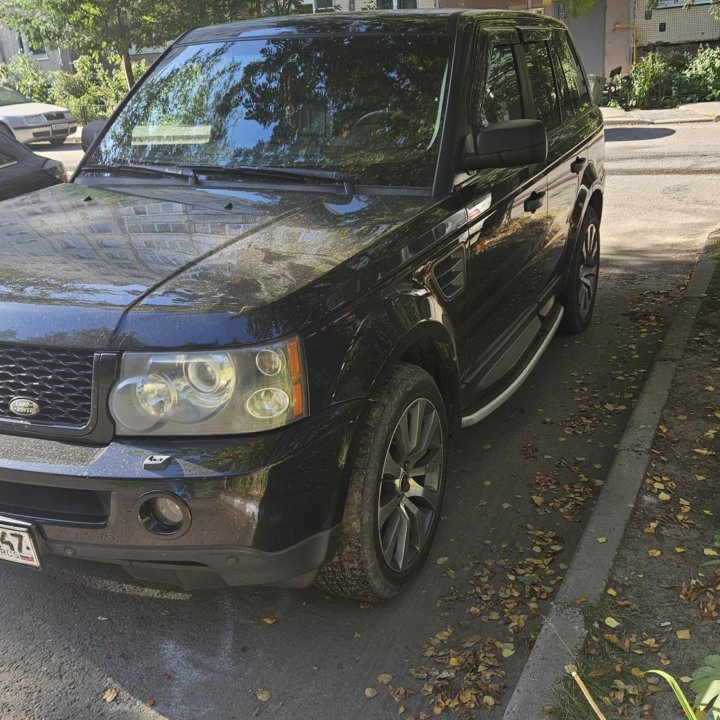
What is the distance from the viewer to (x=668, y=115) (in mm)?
18078

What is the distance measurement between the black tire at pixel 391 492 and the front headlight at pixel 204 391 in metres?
0.44

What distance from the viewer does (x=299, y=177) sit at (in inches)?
137

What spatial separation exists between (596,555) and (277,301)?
1671 millimetres

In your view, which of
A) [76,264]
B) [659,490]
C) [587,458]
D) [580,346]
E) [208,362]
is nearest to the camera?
[208,362]

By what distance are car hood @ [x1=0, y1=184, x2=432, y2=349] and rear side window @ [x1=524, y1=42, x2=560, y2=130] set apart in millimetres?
1789

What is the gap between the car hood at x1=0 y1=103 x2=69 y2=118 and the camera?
18797 mm

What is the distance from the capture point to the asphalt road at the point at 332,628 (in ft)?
8.81

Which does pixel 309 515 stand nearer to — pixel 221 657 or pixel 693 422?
pixel 221 657

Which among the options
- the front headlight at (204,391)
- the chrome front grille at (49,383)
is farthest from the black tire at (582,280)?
the chrome front grille at (49,383)

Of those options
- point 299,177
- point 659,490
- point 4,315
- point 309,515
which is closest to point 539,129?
point 299,177

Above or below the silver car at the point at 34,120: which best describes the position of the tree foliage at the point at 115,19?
above

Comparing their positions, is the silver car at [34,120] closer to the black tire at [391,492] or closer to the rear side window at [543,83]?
the rear side window at [543,83]

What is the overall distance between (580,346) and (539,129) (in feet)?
8.25

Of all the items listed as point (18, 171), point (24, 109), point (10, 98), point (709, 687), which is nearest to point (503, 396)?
point (709, 687)
